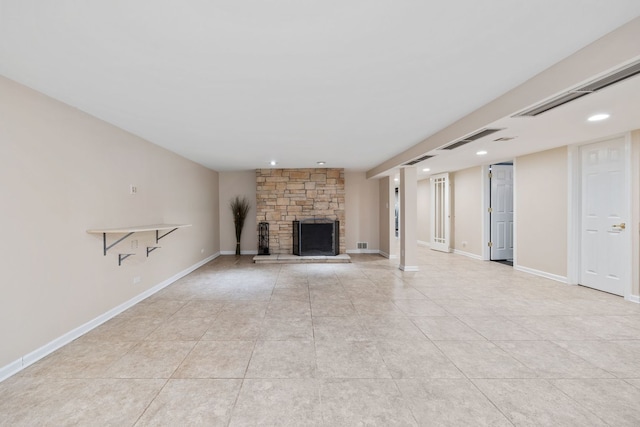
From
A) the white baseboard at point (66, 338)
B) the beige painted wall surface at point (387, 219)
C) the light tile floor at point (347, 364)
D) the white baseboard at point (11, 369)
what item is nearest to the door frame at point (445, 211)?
the beige painted wall surface at point (387, 219)

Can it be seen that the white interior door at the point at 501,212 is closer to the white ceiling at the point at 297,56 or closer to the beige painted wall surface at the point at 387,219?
the beige painted wall surface at the point at 387,219

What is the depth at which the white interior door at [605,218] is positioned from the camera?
3.83m

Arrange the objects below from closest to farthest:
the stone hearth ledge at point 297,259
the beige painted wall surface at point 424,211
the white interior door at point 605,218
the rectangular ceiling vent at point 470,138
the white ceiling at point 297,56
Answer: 1. the white ceiling at point 297,56
2. the rectangular ceiling vent at point 470,138
3. the white interior door at point 605,218
4. the stone hearth ledge at point 297,259
5. the beige painted wall surface at point 424,211

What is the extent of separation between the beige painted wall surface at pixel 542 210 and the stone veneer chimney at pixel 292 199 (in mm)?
3797

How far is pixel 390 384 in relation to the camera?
6.54 ft

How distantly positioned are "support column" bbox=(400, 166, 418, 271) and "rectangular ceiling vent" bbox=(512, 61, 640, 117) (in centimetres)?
314

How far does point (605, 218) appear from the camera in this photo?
405 centimetres

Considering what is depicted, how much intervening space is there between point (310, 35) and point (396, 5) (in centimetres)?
49

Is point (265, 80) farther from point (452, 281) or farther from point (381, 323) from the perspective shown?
point (452, 281)

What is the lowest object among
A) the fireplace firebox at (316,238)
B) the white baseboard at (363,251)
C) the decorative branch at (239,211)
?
the white baseboard at (363,251)

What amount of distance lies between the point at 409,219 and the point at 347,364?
3960mm

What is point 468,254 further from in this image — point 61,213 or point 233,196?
point 61,213

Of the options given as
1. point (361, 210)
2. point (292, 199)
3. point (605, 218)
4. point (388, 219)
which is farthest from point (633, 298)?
point (292, 199)

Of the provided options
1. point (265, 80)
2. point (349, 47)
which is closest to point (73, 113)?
point (265, 80)
